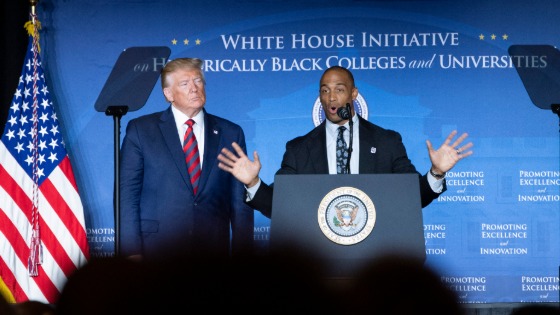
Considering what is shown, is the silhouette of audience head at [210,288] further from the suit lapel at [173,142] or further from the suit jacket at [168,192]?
the suit lapel at [173,142]

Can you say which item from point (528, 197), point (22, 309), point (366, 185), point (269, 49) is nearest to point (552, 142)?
point (528, 197)

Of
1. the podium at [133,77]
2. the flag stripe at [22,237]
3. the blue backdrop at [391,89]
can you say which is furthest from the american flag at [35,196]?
the podium at [133,77]

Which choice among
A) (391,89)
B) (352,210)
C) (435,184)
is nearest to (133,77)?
(391,89)

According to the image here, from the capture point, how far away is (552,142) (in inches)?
247

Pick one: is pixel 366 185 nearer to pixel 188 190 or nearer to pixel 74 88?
pixel 188 190

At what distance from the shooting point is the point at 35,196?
6.07 m

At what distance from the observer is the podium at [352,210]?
11.5ft

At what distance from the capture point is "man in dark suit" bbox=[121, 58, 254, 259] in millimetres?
5184

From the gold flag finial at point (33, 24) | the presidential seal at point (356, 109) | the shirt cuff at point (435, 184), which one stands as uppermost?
the gold flag finial at point (33, 24)

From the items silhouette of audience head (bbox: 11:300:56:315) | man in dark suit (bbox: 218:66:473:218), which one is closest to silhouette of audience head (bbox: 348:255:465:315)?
silhouette of audience head (bbox: 11:300:56:315)

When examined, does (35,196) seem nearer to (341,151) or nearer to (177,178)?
(177,178)

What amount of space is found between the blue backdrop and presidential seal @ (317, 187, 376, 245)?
2716 mm

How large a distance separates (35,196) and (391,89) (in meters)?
2.67

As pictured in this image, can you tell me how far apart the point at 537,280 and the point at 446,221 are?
77 centimetres
